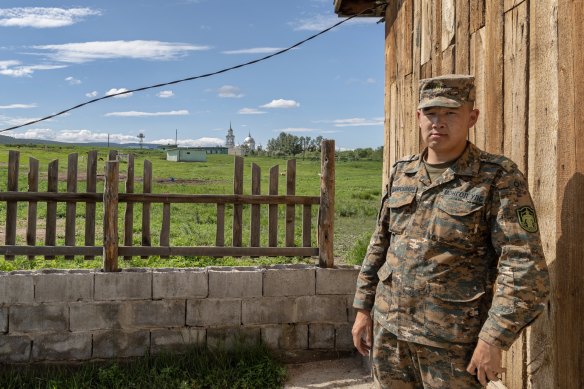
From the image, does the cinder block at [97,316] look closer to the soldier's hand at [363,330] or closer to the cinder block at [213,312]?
the cinder block at [213,312]

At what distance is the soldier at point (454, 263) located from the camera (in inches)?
83.8

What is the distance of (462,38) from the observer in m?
3.58

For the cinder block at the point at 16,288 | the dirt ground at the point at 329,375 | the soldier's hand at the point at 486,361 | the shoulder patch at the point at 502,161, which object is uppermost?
the shoulder patch at the point at 502,161

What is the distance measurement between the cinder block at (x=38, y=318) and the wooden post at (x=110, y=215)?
21.9 inches

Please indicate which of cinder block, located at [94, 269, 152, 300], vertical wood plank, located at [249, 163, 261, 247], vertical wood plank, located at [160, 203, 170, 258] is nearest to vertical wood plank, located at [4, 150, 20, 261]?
cinder block, located at [94, 269, 152, 300]

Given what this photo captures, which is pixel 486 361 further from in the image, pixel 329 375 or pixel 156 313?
pixel 156 313

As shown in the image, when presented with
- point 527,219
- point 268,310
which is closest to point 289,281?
→ point 268,310

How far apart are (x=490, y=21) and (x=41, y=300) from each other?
423cm

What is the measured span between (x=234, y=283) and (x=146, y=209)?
117 centimetres

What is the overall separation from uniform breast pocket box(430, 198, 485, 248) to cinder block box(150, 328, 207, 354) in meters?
3.16

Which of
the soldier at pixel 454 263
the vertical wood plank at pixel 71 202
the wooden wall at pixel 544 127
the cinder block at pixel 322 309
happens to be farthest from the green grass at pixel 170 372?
the wooden wall at pixel 544 127

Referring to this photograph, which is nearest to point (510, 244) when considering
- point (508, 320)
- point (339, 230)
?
point (508, 320)

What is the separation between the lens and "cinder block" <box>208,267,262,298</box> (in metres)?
4.90

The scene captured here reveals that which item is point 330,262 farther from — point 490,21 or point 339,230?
point 339,230
